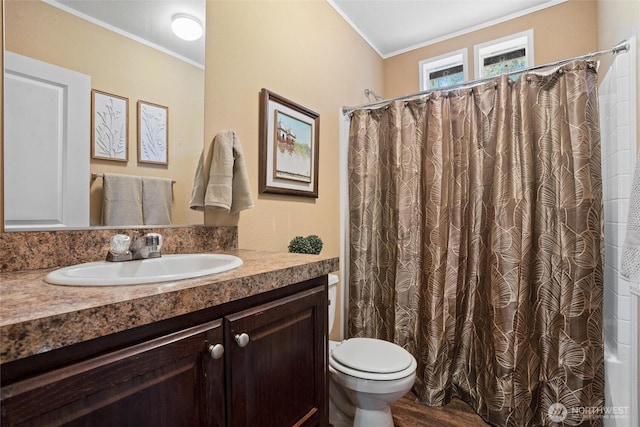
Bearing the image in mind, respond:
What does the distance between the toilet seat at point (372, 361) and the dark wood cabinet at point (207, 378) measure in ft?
1.05

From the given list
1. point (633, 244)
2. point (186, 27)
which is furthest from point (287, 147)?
point (633, 244)

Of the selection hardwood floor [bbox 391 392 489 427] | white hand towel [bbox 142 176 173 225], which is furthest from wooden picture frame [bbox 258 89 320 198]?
hardwood floor [bbox 391 392 489 427]

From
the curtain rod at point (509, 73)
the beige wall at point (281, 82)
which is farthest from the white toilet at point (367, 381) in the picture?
the curtain rod at point (509, 73)

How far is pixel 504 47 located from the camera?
258 centimetres

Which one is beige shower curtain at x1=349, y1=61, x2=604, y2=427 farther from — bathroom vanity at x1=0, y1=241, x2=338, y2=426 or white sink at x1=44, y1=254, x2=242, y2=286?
white sink at x1=44, y1=254, x2=242, y2=286

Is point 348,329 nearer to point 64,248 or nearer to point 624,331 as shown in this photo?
point 624,331

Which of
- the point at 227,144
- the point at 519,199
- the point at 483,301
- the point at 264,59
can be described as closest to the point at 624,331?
the point at 483,301

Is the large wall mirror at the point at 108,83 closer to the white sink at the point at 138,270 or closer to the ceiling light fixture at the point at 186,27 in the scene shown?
the ceiling light fixture at the point at 186,27

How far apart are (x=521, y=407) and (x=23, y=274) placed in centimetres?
215

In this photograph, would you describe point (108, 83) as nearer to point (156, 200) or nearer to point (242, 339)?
point (156, 200)

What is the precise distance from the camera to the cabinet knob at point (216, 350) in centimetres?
71

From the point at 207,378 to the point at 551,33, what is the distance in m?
3.08

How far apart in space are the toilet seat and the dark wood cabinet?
32 centimetres

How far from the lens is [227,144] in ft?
4.45
